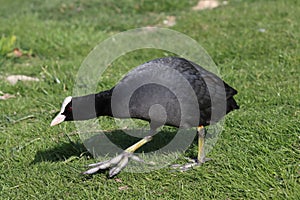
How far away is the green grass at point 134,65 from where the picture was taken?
13.3 feet

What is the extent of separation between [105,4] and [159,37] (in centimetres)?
279

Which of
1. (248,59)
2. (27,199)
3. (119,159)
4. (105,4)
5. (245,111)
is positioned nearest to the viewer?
(27,199)

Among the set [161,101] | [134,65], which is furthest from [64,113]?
[134,65]

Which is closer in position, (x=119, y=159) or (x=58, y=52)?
(x=119, y=159)

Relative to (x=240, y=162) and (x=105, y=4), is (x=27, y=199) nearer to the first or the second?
(x=240, y=162)

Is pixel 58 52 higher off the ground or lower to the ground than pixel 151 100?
lower

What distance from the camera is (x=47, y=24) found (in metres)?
9.45

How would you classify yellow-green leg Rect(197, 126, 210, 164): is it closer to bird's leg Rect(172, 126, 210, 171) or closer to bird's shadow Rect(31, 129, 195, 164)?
bird's leg Rect(172, 126, 210, 171)

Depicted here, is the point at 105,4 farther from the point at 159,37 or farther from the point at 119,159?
the point at 119,159

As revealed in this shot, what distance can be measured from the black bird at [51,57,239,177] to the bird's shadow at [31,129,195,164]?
297mm

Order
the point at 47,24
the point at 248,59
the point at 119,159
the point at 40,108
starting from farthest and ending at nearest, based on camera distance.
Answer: the point at 47,24
the point at 248,59
the point at 40,108
the point at 119,159

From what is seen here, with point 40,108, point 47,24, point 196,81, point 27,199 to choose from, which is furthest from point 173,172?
point 47,24

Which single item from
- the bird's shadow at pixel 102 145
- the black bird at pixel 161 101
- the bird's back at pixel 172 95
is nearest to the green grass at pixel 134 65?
the bird's shadow at pixel 102 145

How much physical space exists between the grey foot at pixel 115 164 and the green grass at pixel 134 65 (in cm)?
8
